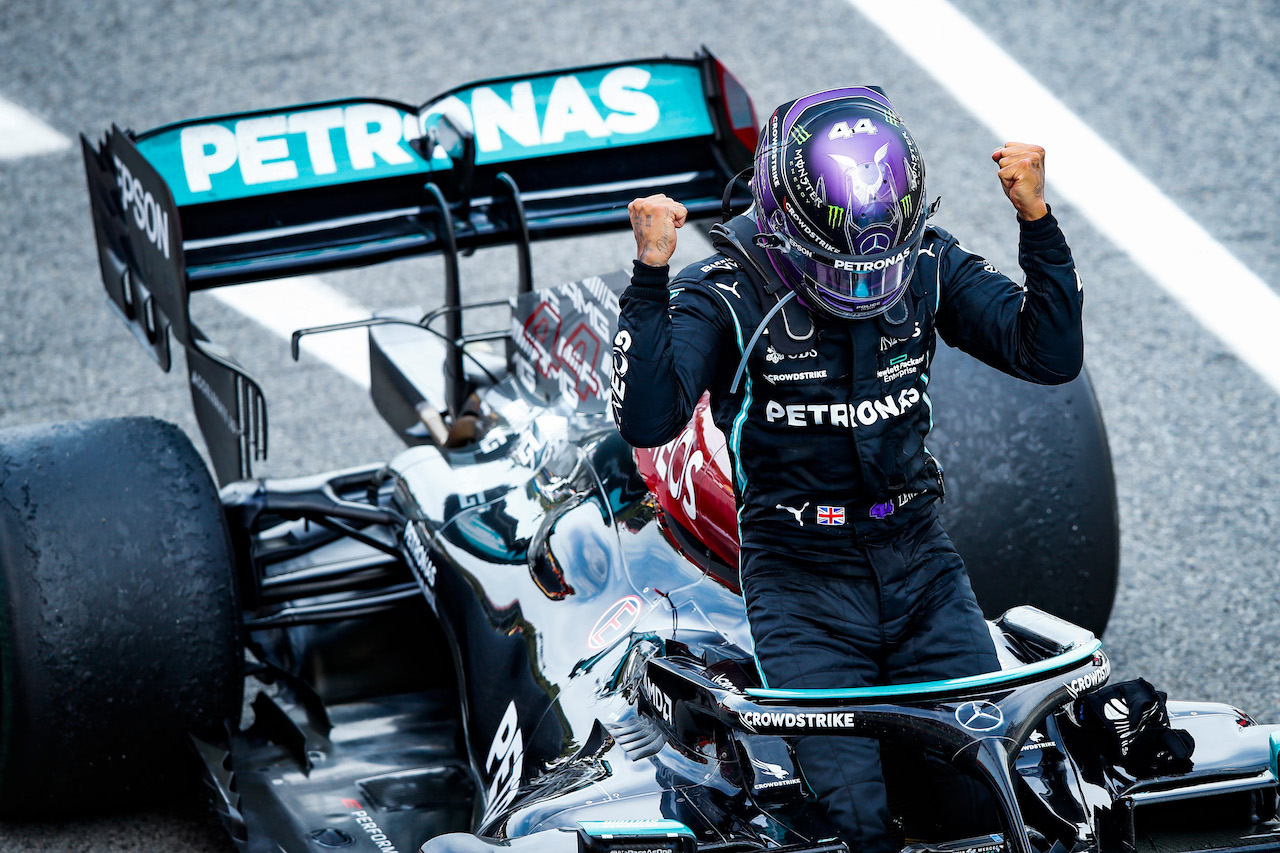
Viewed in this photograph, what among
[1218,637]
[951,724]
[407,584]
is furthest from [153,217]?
[1218,637]

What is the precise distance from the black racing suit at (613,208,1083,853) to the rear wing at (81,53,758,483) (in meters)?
1.45

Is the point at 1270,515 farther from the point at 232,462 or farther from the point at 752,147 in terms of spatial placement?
the point at 232,462

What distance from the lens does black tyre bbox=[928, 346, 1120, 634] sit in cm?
378

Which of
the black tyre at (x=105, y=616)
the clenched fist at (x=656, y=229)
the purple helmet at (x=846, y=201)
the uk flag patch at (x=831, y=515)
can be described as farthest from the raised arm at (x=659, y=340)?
the black tyre at (x=105, y=616)

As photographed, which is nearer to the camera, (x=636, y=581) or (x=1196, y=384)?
(x=636, y=581)

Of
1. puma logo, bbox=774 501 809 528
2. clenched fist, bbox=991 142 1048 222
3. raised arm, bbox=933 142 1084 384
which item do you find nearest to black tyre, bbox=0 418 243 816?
puma logo, bbox=774 501 809 528

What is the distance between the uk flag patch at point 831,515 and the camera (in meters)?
2.79

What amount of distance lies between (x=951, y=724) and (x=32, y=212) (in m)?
5.49

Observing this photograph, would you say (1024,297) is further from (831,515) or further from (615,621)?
(615,621)

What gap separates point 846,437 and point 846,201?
0.42m

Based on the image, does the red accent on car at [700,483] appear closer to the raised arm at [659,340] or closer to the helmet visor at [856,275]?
the raised arm at [659,340]

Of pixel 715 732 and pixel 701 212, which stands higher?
pixel 701 212

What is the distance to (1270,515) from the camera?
491cm

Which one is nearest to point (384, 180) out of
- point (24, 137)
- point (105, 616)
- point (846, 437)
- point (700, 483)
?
point (105, 616)
